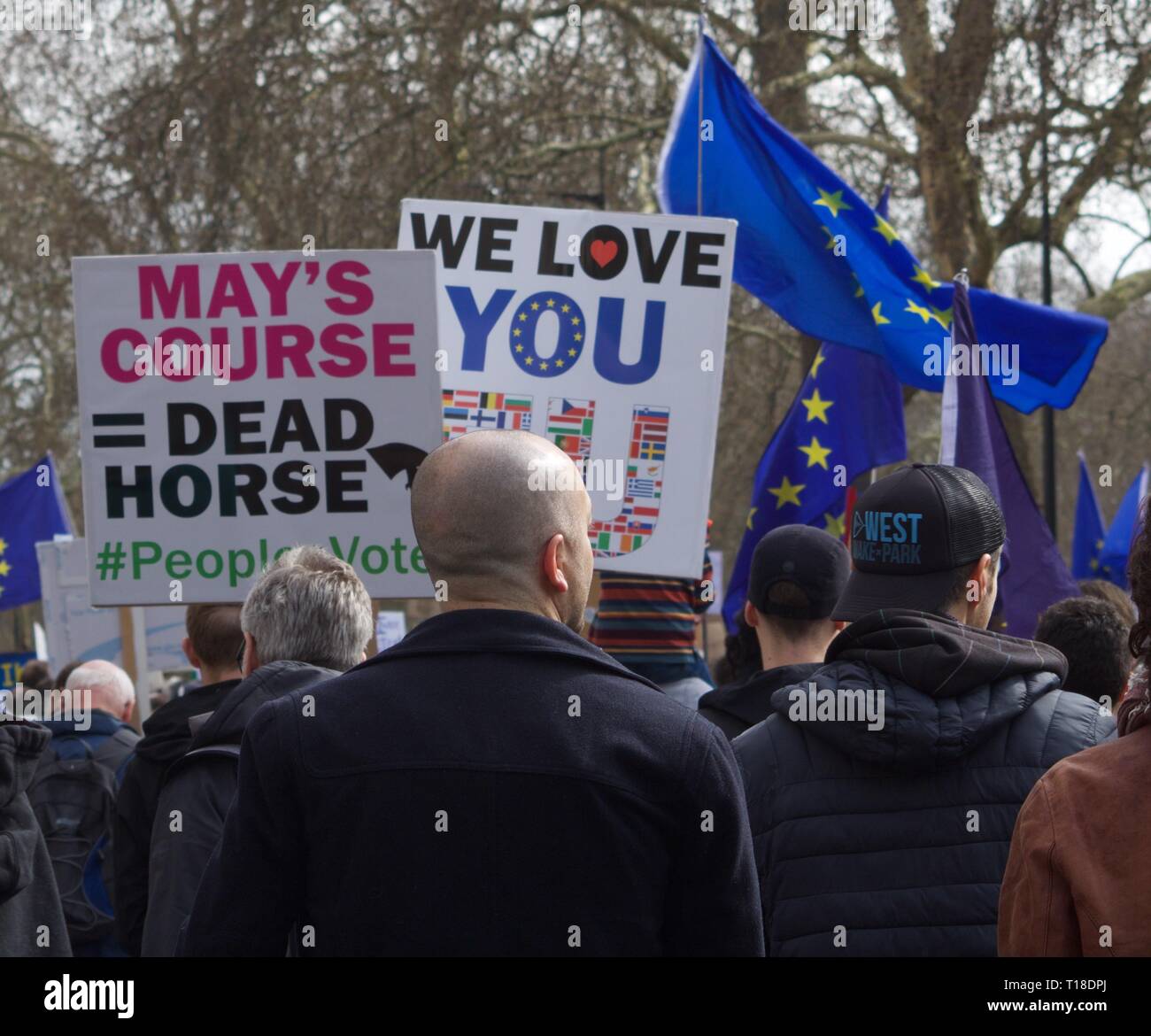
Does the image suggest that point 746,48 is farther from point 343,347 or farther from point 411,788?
point 411,788

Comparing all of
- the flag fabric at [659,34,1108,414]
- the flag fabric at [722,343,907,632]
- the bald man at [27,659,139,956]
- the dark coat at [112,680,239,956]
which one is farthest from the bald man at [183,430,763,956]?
the flag fabric at [659,34,1108,414]

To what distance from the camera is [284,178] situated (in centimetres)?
1281

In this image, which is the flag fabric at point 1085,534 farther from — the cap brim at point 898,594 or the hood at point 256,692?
the cap brim at point 898,594

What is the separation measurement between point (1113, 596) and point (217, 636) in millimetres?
2279

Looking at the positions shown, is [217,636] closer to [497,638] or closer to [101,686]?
[101,686]

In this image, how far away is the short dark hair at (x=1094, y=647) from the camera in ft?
11.9

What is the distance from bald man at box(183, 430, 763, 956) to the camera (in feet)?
6.47

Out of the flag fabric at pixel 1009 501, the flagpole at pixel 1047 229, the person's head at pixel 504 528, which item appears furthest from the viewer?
the flagpole at pixel 1047 229

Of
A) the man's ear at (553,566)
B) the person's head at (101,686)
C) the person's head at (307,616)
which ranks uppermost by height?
the man's ear at (553,566)

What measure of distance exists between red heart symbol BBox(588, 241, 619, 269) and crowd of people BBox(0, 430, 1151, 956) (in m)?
1.81

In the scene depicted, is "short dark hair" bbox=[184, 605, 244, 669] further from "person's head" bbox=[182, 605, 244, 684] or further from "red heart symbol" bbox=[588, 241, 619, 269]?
"red heart symbol" bbox=[588, 241, 619, 269]

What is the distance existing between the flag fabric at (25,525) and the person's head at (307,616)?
335 inches

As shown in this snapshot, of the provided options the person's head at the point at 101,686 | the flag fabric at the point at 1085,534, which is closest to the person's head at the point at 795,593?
the person's head at the point at 101,686
